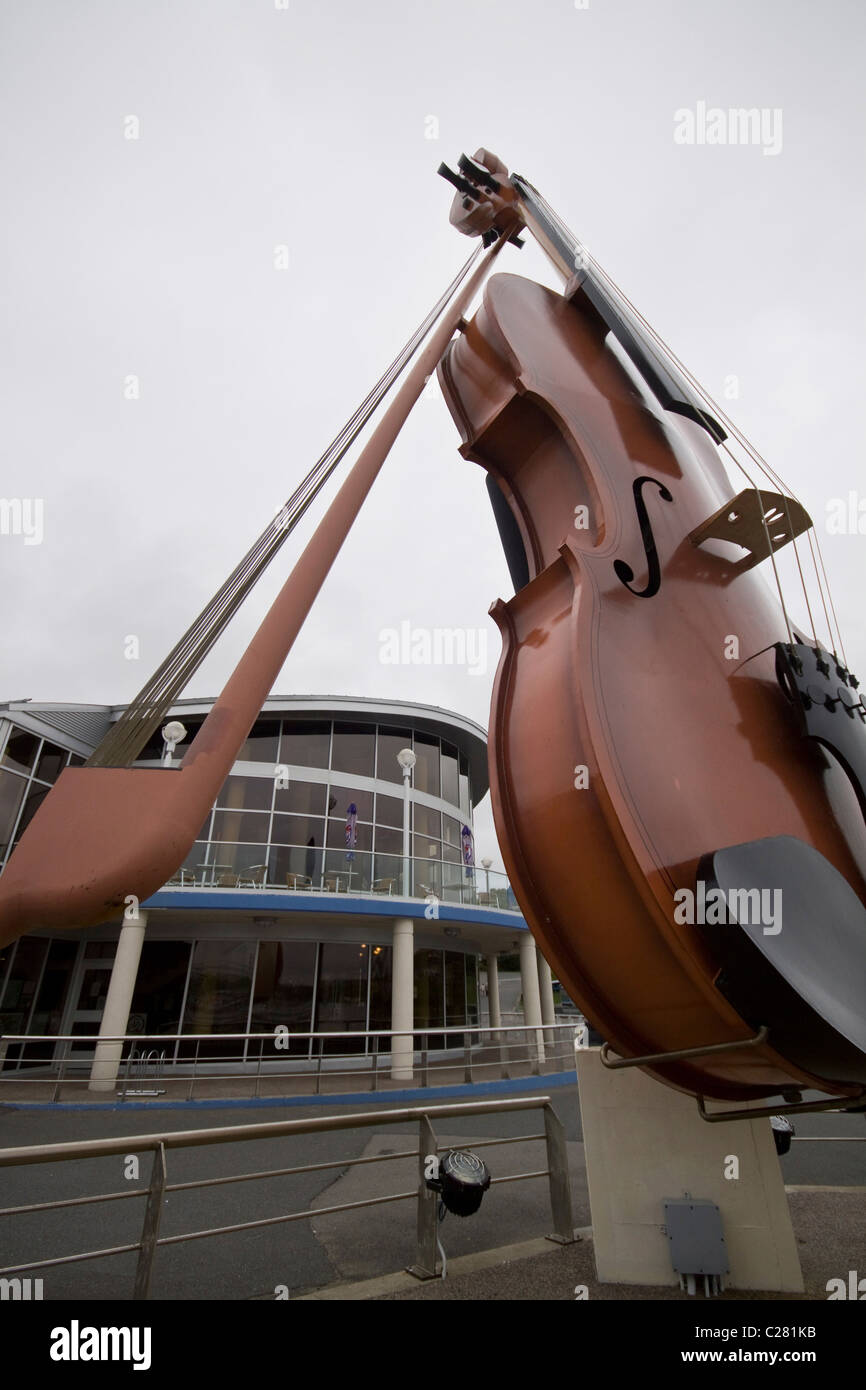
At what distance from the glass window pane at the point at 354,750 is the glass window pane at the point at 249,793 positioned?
179 centimetres

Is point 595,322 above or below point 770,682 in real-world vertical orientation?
above

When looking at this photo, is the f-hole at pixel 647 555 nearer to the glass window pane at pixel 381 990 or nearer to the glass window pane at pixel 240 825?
the glass window pane at pixel 381 990

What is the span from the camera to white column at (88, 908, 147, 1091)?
10.7 metres

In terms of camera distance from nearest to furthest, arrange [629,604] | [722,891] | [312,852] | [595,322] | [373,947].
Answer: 1. [722,891]
2. [629,604]
3. [595,322]
4. [312,852]
5. [373,947]

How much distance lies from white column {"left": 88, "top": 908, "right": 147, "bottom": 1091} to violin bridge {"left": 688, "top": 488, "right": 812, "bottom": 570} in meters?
11.1

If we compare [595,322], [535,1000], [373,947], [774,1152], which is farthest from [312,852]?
[595,322]

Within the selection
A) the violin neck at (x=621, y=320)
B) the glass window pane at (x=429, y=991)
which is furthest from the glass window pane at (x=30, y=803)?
the violin neck at (x=621, y=320)

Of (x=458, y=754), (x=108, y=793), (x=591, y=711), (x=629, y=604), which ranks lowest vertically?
(x=108, y=793)

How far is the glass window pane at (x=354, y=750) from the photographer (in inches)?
673

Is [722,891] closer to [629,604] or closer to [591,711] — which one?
[591,711]

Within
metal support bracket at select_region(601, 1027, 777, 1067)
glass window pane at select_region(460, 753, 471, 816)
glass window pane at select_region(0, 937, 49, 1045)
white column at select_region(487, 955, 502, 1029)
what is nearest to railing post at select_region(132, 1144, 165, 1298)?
metal support bracket at select_region(601, 1027, 777, 1067)

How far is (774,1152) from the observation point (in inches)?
127
